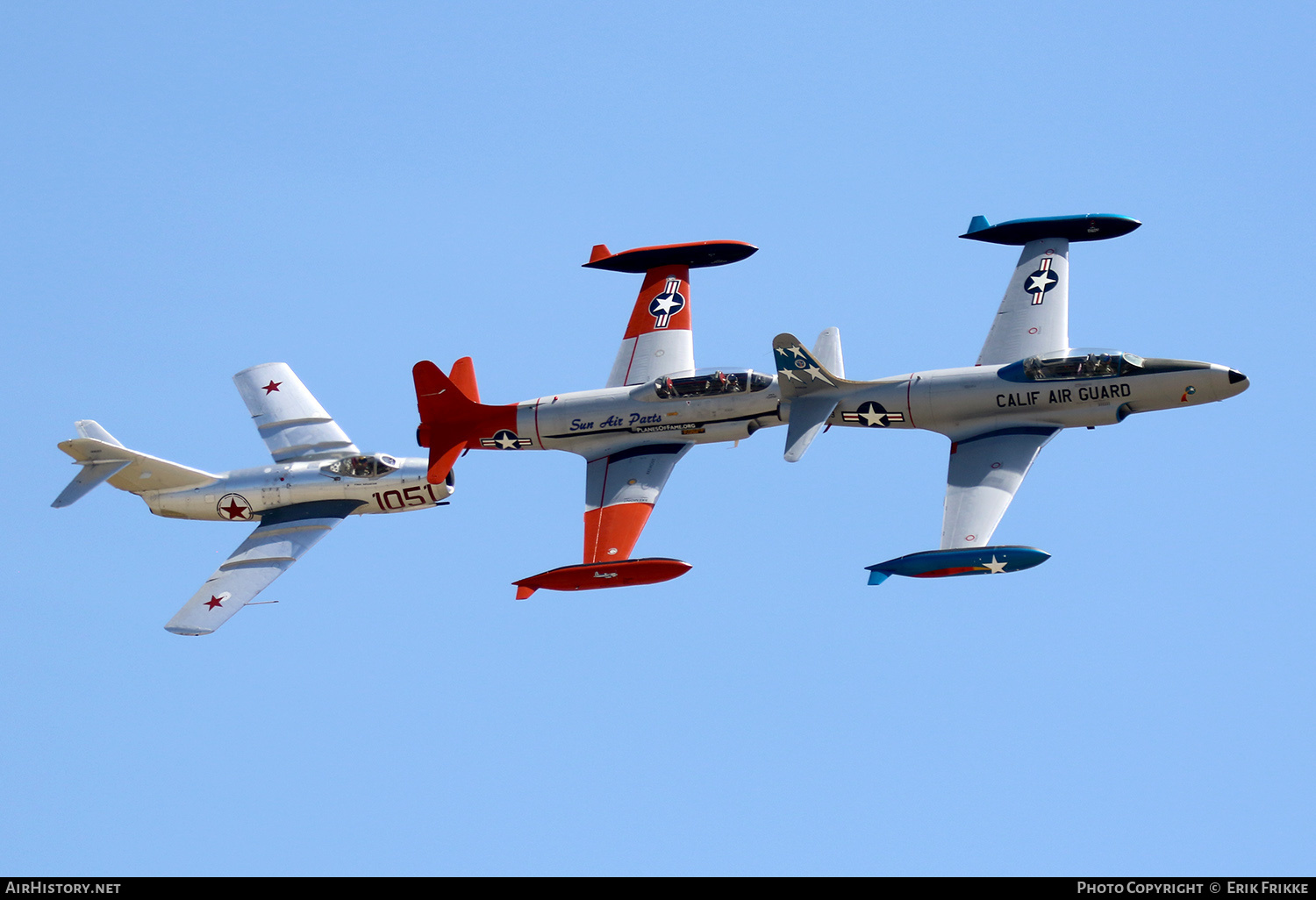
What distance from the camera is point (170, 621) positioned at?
30.2 meters

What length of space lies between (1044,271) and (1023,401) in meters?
3.60

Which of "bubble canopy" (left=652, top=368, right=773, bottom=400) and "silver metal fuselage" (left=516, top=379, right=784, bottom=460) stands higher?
"bubble canopy" (left=652, top=368, right=773, bottom=400)

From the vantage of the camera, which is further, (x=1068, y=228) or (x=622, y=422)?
(x=1068, y=228)

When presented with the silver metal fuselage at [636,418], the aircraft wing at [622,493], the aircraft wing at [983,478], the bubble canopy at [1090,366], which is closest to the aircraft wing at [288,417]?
the silver metal fuselage at [636,418]

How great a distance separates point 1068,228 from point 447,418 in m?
12.8

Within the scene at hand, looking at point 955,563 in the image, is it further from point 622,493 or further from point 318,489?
point 318,489

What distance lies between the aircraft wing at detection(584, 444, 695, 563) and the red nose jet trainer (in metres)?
0.02

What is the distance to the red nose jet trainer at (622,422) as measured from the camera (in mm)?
30703

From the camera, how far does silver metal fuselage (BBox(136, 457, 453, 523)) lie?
110ft

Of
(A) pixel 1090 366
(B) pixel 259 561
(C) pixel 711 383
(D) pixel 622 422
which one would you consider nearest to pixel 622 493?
(D) pixel 622 422

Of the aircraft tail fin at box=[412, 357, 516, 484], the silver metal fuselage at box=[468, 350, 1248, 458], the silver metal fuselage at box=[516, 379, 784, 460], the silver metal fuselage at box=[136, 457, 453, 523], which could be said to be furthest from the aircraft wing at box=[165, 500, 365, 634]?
the silver metal fuselage at box=[516, 379, 784, 460]

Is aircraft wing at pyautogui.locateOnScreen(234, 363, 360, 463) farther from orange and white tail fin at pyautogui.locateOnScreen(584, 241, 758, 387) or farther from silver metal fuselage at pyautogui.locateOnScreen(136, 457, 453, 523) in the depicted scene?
orange and white tail fin at pyautogui.locateOnScreen(584, 241, 758, 387)

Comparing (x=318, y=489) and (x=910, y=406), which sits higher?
(x=910, y=406)

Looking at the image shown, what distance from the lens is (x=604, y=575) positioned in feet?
98.0
